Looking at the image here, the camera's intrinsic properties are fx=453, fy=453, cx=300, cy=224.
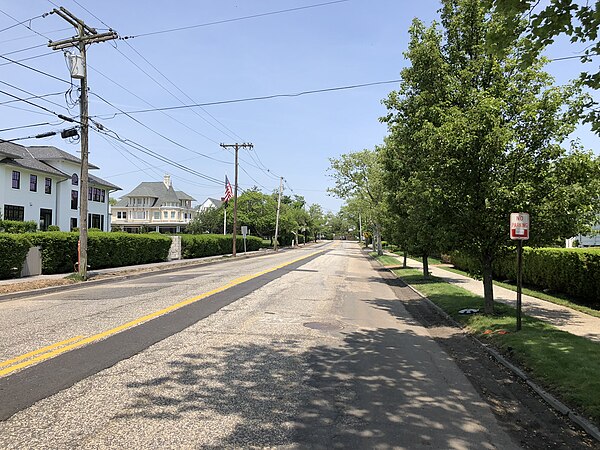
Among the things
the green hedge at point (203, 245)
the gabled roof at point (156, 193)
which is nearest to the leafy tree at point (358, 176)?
the green hedge at point (203, 245)

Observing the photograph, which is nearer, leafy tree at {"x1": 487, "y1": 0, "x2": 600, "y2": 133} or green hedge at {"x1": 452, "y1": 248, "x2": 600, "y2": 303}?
leafy tree at {"x1": 487, "y1": 0, "x2": 600, "y2": 133}

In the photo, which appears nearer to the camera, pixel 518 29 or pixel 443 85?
pixel 518 29

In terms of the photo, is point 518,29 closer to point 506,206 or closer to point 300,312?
point 506,206

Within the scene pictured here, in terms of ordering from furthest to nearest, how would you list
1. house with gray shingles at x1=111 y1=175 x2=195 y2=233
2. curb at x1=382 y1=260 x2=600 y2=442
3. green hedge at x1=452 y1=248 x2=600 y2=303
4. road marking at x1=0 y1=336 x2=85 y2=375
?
1. house with gray shingles at x1=111 y1=175 x2=195 y2=233
2. green hedge at x1=452 y1=248 x2=600 y2=303
3. road marking at x1=0 y1=336 x2=85 y2=375
4. curb at x1=382 y1=260 x2=600 y2=442

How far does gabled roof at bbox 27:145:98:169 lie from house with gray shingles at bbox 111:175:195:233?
3792 centimetres

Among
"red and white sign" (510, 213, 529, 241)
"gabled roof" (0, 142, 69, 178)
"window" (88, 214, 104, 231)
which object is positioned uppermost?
"gabled roof" (0, 142, 69, 178)

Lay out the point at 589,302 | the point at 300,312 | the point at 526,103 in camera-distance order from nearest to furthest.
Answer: the point at 526,103, the point at 300,312, the point at 589,302

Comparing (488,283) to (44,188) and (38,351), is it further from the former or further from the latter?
(44,188)

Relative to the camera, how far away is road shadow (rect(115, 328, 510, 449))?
159 inches

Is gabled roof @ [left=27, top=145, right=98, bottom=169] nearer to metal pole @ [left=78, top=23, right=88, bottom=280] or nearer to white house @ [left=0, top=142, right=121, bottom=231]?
white house @ [left=0, top=142, right=121, bottom=231]

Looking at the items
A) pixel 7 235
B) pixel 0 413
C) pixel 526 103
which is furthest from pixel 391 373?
pixel 7 235

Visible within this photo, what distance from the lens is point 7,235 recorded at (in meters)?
16.7

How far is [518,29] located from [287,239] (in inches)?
3357

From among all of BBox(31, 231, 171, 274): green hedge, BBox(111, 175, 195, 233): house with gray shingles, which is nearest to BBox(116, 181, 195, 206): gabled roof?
BBox(111, 175, 195, 233): house with gray shingles
